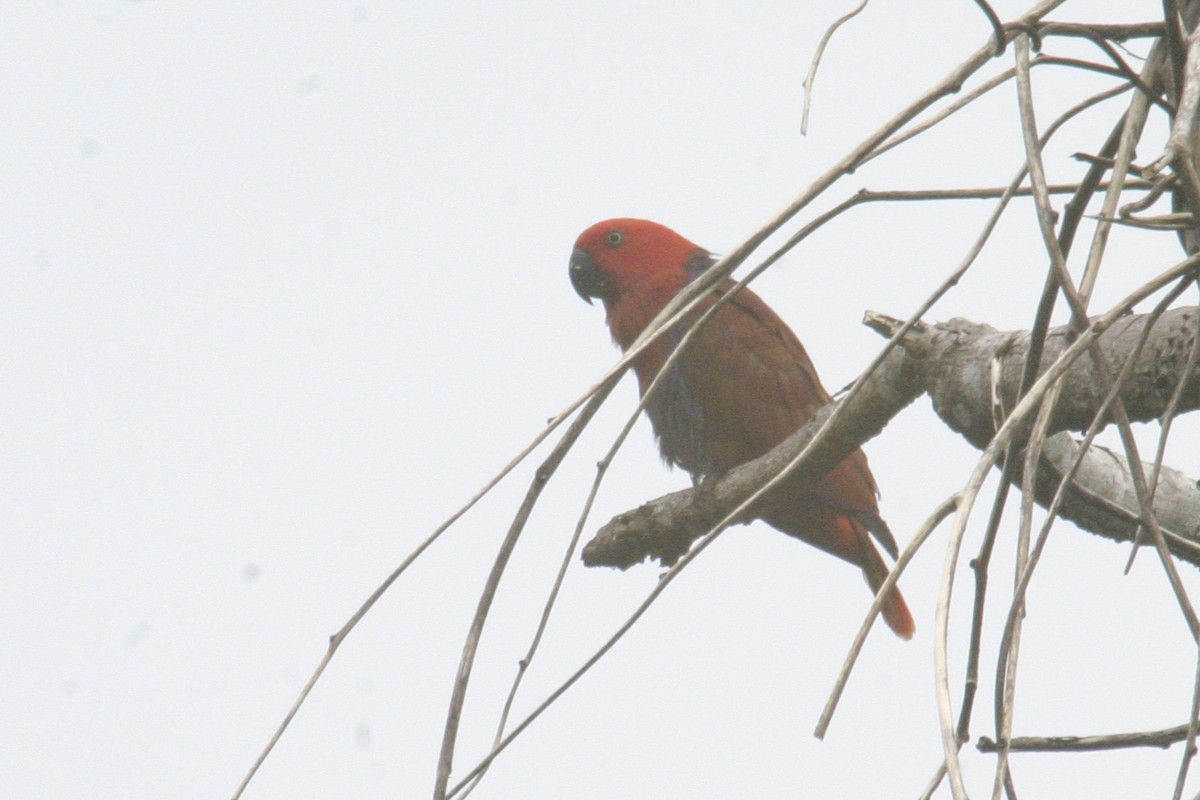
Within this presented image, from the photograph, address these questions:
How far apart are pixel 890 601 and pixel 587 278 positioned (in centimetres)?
168

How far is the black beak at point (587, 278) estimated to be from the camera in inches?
195

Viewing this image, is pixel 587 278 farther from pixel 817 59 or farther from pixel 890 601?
pixel 817 59

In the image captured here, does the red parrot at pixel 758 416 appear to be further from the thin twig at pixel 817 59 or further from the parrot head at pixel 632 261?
the thin twig at pixel 817 59

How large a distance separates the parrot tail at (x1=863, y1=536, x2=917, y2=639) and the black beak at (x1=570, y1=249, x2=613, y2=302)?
138 centimetres

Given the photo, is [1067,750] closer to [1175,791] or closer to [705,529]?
[1175,791]

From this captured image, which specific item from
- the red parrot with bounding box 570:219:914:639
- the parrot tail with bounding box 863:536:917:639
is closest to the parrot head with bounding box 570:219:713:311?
the red parrot with bounding box 570:219:914:639

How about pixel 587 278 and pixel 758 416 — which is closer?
pixel 758 416

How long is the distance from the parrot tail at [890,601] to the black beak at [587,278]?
1377 millimetres

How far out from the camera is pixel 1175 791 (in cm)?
96

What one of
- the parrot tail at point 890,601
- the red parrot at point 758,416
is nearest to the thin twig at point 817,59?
the red parrot at point 758,416

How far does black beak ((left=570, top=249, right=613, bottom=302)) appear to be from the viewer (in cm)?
496

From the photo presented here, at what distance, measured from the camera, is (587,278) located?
16.5 ft

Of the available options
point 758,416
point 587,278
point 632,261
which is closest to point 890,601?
point 758,416

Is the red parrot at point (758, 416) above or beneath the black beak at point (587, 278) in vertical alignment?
beneath
